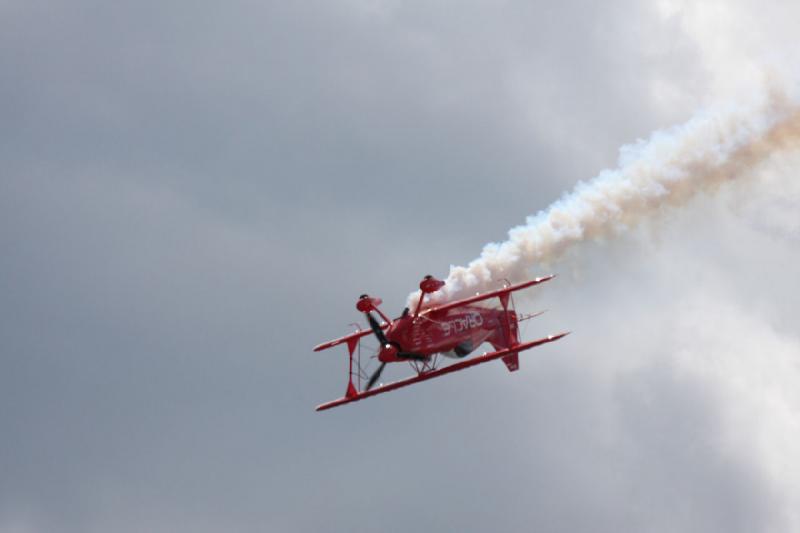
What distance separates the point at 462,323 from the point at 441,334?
173 centimetres

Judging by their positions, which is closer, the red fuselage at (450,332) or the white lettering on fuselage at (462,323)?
the red fuselage at (450,332)

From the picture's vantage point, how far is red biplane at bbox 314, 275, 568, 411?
341ft

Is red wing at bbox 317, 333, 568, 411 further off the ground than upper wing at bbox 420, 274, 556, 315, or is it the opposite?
upper wing at bbox 420, 274, 556, 315

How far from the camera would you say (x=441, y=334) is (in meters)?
105

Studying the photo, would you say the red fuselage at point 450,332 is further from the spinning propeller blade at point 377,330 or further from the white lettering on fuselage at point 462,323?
the spinning propeller blade at point 377,330

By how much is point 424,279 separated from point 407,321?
13.1 feet

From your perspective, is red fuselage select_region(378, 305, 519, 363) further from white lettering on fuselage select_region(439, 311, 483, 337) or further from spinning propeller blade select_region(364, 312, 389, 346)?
spinning propeller blade select_region(364, 312, 389, 346)

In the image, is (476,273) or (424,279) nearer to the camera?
(424,279)

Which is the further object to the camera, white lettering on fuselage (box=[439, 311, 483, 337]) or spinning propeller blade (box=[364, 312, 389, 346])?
white lettering on fuselage (box=[439, 311, 483, 337])

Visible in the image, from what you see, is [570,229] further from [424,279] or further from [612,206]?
[424,279]

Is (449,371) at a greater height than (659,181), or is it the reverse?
(659,181)

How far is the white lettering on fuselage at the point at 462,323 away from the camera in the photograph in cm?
10500

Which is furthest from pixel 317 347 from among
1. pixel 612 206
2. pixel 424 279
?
pixel 612 206

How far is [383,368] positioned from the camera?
344 ft
